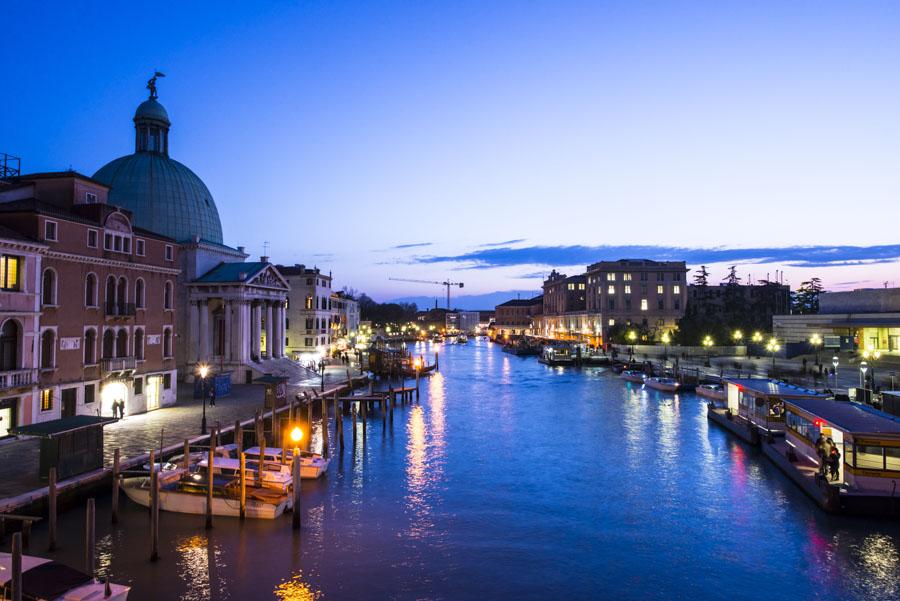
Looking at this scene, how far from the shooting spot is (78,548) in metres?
19.7

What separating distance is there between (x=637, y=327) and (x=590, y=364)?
1501 cm

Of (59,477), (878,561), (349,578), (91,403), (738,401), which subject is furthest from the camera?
(738,401)

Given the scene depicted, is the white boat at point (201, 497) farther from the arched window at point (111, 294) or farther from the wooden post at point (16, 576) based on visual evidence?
the arched window at point (111, 294)

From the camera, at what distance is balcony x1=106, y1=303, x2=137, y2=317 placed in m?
35.7

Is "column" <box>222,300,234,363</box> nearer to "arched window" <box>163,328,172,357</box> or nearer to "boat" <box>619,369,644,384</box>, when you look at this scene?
"arched window" <box>163,328,172,357</box>

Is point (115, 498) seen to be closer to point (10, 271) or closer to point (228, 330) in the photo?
point (10, 271)

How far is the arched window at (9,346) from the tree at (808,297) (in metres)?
129

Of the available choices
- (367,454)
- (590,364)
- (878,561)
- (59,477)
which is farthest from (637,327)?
(59,477)

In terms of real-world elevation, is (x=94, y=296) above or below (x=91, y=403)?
above

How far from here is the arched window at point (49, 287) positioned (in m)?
31.2

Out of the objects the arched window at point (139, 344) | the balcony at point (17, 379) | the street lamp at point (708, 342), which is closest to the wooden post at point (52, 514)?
the balcony at point (17, 379)

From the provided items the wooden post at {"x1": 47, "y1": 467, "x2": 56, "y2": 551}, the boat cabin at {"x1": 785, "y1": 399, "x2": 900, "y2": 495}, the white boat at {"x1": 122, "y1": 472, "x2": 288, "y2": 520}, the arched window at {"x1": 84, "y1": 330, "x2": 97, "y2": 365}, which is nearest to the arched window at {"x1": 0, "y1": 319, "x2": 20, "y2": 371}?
the arched window at {"x1": 84, "y1": 330, "x2": 97, "y2": 365}

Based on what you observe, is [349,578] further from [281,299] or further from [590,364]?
[590,364]

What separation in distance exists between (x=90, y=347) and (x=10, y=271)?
7417mm
